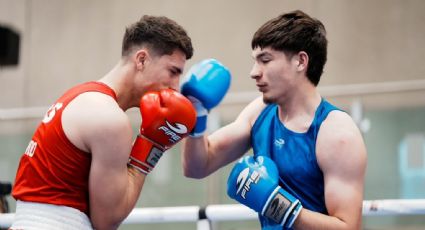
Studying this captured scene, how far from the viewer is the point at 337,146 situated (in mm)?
2160

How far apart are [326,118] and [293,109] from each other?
0.14 meters

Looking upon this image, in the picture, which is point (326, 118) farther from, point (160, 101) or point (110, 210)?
point (110, 210)

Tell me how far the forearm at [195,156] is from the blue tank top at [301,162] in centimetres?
23

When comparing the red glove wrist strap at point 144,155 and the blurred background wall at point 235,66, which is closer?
the red glove wrist strap at point 144,155

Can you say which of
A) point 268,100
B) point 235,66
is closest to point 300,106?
point 268,100

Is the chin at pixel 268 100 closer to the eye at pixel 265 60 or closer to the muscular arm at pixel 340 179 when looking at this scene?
the eye at pixel 265 60

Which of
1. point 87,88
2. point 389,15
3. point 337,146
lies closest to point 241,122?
point 337,146

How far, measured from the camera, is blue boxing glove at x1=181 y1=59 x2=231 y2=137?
2.27 m

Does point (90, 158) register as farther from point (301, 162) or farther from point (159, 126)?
point (301, 162)

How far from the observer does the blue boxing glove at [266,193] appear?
213 centimetres

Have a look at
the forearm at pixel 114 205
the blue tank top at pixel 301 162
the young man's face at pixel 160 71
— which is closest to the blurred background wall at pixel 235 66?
the blue tank top at pixel 301 162

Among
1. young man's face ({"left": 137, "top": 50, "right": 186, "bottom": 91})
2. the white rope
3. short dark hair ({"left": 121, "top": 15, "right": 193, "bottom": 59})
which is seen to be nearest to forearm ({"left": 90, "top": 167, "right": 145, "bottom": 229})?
young man's face ({"left": 137, "top": 50, "right": 186, "bottom": 91})

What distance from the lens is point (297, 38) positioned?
232 centimetres

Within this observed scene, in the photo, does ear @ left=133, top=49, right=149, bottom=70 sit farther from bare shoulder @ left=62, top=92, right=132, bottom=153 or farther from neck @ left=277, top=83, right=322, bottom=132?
neck @ left=277, top=83, right=322, bottom=132
